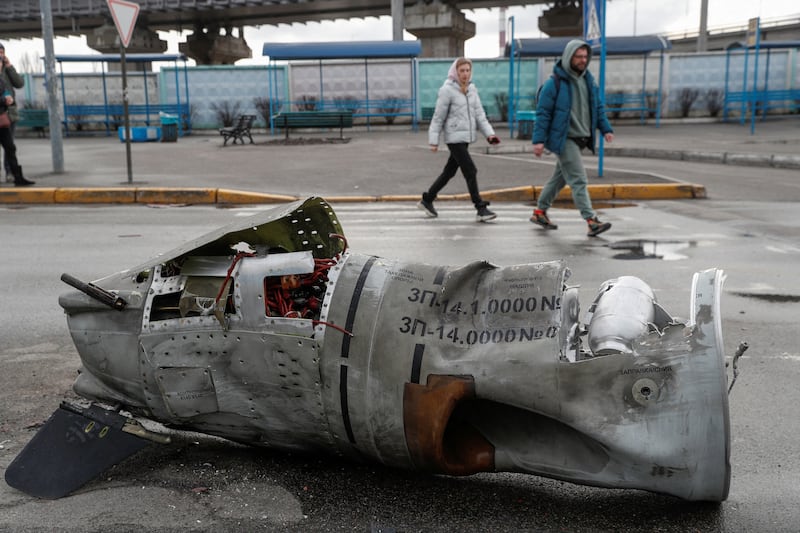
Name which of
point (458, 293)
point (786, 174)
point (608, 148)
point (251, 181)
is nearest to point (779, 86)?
point (608, 148)

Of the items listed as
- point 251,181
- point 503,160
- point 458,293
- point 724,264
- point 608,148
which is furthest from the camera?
point 608,148

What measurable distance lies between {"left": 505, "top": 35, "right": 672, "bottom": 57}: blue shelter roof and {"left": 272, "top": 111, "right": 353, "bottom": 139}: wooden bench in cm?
770

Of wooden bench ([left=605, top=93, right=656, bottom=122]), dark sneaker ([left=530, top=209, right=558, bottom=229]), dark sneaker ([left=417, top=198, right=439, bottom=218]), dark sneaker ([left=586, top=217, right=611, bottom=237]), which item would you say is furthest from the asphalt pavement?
wooden bench ([left=605, top=93, right=656, bottom=122])

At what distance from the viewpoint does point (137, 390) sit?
297cm

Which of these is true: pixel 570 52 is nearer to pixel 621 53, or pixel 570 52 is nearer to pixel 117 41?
pixel 621 53

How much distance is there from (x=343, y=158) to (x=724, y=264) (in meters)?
11.6

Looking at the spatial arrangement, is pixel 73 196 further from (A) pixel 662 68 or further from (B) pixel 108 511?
(A) pixel 662 68

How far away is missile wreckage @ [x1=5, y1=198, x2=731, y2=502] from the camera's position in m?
2.44

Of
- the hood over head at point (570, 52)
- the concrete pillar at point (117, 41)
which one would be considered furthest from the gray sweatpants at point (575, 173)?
the concrete pillar at point (117, 41)

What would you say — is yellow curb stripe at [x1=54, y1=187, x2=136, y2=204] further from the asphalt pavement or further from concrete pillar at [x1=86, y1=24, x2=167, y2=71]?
concrete pillar at [x1=86, y1=24, x2=167, y2=71]

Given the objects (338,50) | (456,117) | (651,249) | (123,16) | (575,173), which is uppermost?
(338,50)

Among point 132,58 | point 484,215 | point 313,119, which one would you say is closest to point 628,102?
point 313,119

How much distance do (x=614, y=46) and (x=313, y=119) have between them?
11813 millimetres

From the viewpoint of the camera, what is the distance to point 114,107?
1147 inches
